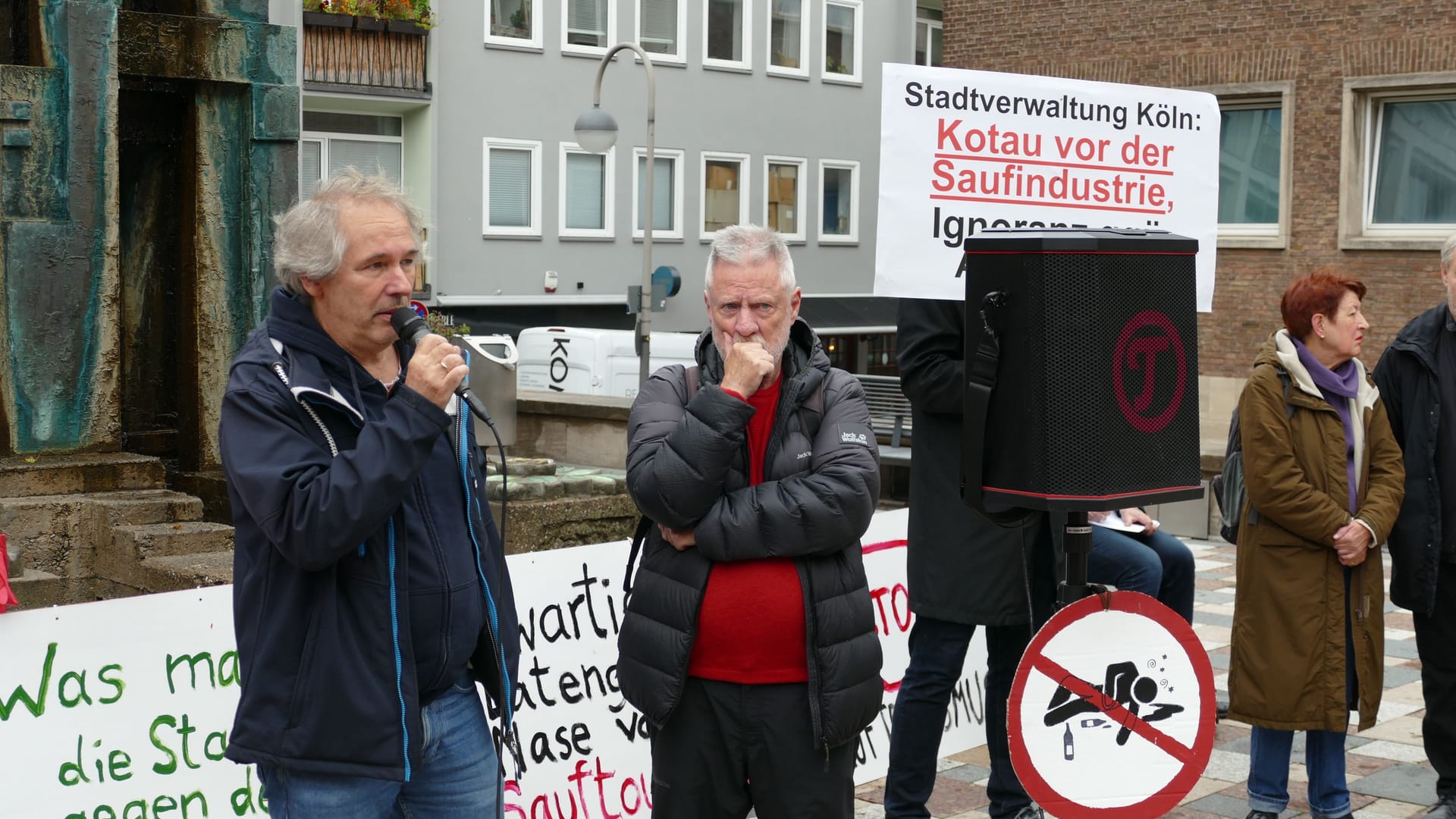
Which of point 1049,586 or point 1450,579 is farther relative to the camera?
point 1450,579

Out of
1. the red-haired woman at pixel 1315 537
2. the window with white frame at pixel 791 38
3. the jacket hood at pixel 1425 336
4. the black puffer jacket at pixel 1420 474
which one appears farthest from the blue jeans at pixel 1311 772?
the window with white frame at pixel 791 38

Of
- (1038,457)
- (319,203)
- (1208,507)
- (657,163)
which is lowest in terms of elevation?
(1208,507)

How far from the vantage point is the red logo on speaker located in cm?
375

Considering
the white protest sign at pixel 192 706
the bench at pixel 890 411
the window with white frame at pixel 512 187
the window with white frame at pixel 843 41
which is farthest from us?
the window with white frame at pixel 843 41

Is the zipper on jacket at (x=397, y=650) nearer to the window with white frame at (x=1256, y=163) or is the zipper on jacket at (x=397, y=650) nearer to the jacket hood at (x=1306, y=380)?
the jacket hood at (x=1306, y=380)

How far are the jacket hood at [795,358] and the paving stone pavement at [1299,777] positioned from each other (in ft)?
7.42

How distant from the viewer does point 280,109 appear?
7000 millimetres

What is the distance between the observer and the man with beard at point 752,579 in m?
→ 3.60

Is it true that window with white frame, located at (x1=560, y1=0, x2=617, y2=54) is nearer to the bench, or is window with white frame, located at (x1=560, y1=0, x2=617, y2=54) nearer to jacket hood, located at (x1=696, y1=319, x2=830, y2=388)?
the bench

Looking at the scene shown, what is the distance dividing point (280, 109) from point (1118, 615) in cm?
456

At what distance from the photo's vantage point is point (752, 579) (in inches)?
144

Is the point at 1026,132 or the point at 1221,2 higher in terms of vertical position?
the point at 1221,2

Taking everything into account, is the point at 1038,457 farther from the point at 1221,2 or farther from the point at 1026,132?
the point at 1221,2

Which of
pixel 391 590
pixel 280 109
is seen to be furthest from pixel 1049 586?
pixel 280 109
